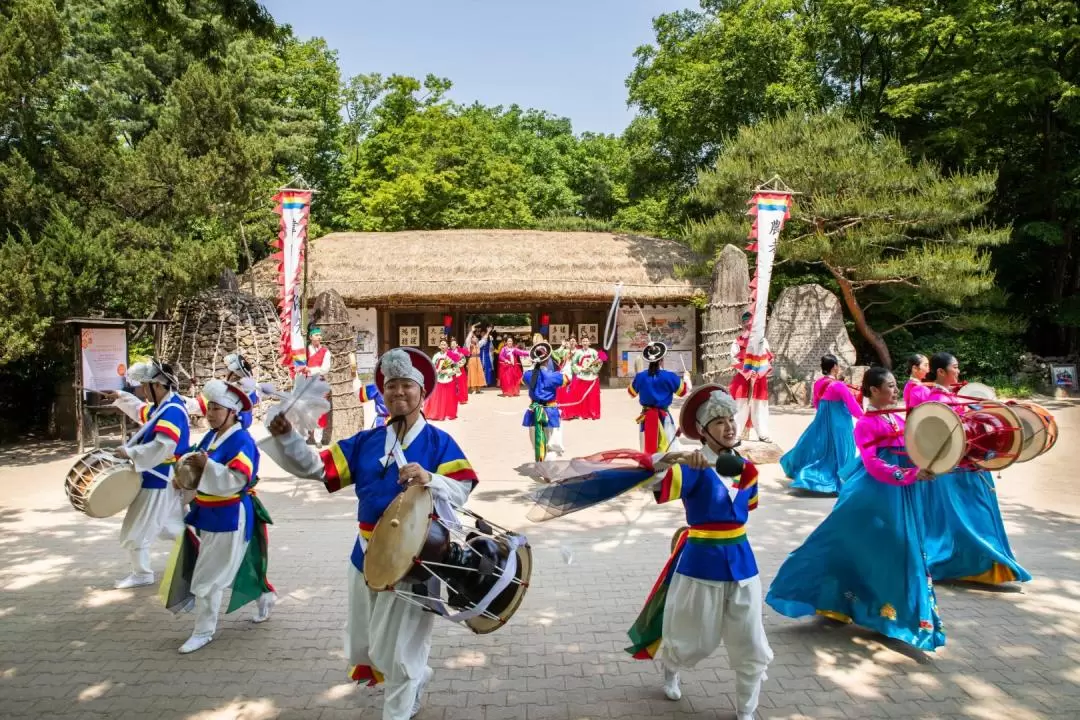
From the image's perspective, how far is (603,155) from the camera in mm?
39344

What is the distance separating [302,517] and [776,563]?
15.9 feet

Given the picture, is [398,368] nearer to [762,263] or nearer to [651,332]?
[762,263]

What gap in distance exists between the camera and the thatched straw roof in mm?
19781

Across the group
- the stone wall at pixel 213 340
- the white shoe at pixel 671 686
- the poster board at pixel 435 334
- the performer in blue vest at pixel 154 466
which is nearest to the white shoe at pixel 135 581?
the performer in blue vest at pixel 154 466

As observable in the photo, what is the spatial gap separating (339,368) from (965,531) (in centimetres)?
875

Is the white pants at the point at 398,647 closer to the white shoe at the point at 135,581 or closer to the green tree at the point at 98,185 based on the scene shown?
the white shoe at the point at 135,581

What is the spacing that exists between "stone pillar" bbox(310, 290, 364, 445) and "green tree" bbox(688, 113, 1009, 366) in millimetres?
10142

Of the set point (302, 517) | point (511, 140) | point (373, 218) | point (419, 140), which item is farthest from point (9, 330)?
point (511, 140)

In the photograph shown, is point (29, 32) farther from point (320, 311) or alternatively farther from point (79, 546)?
point (79, 546)

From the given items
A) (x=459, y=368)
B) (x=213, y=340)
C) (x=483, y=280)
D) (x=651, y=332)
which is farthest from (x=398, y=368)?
(x=651, y=332)

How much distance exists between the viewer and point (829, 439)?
798 centimetres

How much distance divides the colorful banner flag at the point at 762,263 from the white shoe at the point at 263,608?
750cm

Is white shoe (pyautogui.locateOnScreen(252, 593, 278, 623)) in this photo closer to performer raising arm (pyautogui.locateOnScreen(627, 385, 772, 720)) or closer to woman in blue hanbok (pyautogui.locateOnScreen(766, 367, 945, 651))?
performer raising arm (pyautogui.locateOnScreen(627, 385, 772, 720))

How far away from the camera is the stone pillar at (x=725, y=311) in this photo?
10.1 m
